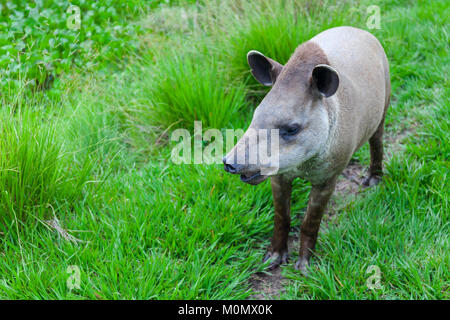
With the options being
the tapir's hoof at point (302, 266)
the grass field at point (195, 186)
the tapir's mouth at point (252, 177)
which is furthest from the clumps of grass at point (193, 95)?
the tapir's mouth at point (252, 177)

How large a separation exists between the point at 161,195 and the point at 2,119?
4.22 ft

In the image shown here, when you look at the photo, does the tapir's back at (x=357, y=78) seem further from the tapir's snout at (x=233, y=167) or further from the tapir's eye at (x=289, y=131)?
the tapir's snout at (x=233, y=167)

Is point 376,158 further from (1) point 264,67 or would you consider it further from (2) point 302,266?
(1) point 264,67

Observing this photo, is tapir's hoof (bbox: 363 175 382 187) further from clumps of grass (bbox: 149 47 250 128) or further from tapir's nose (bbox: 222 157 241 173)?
tapir's nose (bbox: 222 157 241 173)

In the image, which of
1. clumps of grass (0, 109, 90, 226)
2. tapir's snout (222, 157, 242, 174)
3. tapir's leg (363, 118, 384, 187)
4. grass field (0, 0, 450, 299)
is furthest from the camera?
tapir's leg (363, 118, 384, 187)

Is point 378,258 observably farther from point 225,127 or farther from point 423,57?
point 423,57

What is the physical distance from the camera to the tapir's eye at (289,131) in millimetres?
2440

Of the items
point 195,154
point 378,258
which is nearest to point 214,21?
point 195,154

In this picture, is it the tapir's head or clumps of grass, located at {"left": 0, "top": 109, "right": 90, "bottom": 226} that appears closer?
the tapir's head

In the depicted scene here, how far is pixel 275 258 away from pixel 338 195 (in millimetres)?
989

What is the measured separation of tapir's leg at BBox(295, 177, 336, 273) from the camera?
2.94 metres

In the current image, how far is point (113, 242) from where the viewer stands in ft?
9.98

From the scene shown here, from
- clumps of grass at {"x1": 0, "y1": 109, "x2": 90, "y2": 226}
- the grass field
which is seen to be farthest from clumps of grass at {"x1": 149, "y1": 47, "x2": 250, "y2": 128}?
clumps of grass at {"x1": 0, "y1": 109, "x2": 90, "y2": 226}

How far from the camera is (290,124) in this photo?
7.97 ft
